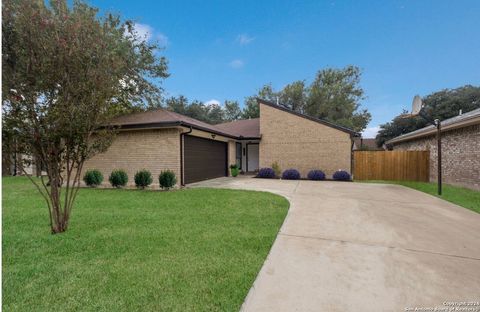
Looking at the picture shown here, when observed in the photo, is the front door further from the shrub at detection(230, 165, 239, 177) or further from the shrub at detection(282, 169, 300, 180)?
the shrub at detection(282, 169, 300, 180)

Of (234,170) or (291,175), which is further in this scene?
(234,170)

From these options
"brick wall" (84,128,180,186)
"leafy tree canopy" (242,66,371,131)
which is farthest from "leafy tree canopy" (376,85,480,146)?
"brick wall" (84,128,180,186)

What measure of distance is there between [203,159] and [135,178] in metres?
3.74

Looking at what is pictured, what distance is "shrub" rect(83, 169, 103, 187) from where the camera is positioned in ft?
33.6

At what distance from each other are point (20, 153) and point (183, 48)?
11775 mm

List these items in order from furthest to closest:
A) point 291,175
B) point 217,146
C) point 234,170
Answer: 1. point 234,170
2. point 217,146
3. point 291,175

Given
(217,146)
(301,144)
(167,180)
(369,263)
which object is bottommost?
(369,263)

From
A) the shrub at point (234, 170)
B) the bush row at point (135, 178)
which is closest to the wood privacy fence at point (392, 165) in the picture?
the shrub at point (234, 170)

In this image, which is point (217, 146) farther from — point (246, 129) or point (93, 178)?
point (93, 178)

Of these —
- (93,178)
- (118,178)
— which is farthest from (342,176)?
(93,178)

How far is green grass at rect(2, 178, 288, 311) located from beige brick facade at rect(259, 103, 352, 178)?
8.48 m

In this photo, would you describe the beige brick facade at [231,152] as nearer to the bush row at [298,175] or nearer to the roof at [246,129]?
the roof at [246,129]

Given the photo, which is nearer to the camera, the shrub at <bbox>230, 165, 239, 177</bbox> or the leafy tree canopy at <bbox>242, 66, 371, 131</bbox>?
the shrub at <bbox>230, 165, 239, 177</bbox>

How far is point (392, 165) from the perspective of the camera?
1318 centimetres
